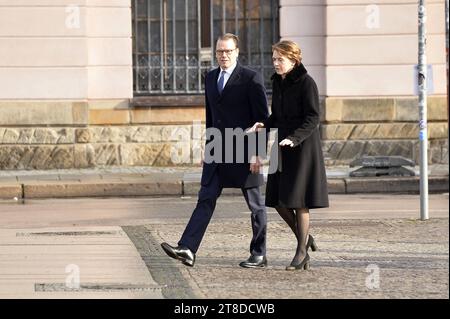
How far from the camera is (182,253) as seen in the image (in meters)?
10.6

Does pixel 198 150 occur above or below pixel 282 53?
below

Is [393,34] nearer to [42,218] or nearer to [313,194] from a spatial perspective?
[42,218]

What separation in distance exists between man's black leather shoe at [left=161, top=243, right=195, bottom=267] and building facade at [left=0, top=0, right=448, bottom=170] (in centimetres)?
1056

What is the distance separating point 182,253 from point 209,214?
1.28 ft

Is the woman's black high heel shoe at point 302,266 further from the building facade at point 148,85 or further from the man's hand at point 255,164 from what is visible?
the building facade at point 148,85

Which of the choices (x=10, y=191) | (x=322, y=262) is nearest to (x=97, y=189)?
(x=10, y=191)

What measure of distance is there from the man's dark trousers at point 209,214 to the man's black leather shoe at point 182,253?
50mm

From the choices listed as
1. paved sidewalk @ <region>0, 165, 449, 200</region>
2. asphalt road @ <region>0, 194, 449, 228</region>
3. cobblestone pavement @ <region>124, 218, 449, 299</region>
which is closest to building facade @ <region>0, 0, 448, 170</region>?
paved sidewalk @ <region>0, 165, 449, 200</region>

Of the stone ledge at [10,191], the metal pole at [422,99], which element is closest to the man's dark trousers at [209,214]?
the metal pole at [422,99]

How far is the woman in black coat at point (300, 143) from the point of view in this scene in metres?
10.4

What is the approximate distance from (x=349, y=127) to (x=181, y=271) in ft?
36.6

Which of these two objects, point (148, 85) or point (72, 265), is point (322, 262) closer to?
point (72, 265)

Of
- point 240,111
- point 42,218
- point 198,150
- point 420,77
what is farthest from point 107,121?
point 240,111

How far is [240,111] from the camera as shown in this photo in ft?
34.8
